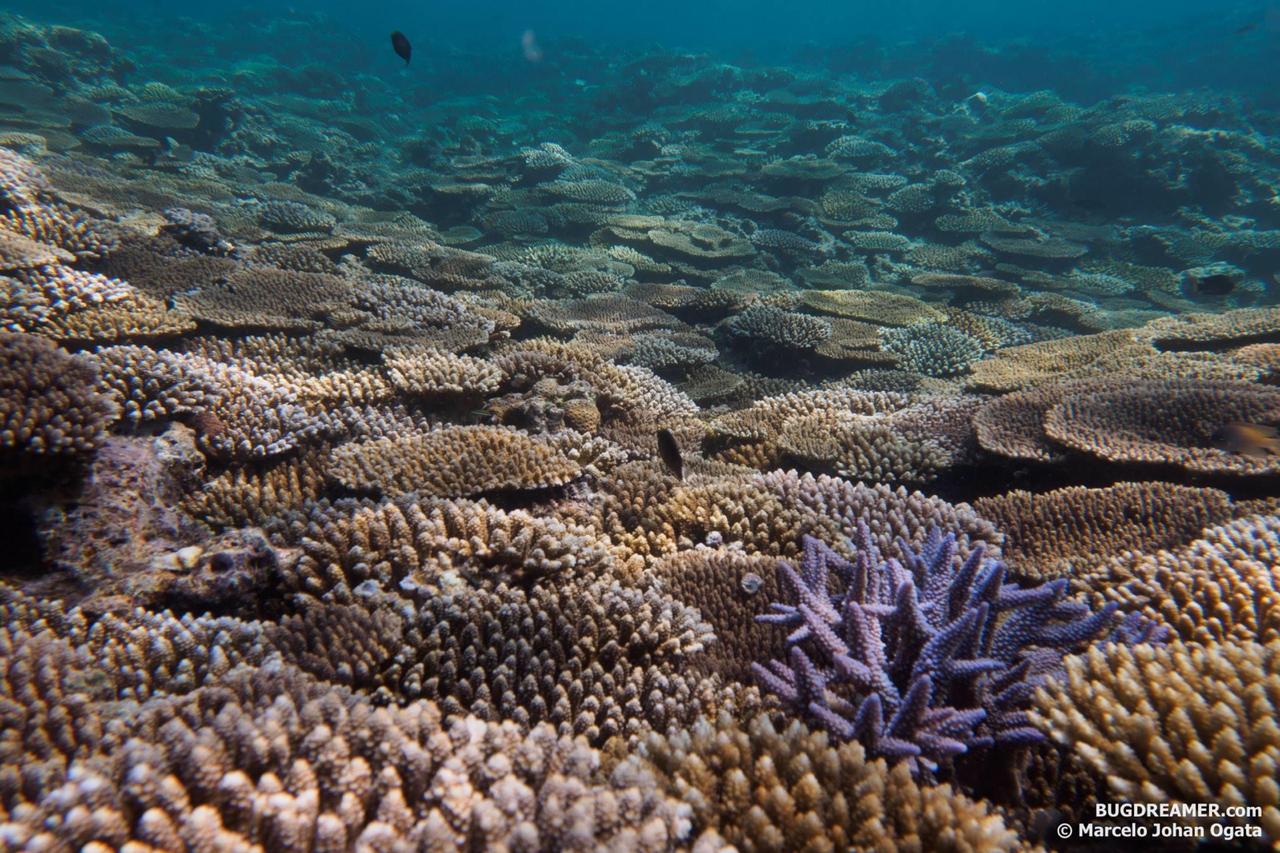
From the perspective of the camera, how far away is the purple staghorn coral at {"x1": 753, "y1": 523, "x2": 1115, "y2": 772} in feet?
6.96

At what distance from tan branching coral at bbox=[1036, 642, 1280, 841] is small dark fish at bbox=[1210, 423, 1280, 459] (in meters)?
3.04

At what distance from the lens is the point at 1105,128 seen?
19.3 metres

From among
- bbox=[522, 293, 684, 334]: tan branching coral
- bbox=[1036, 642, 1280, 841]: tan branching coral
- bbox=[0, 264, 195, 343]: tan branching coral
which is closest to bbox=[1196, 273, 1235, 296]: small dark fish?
bbox=[522, 293, 684, 334]: tan branching coral

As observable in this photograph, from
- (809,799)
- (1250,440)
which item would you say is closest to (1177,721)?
(809,799)

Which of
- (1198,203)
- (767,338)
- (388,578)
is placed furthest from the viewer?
(1198,203)

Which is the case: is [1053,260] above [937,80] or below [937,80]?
below

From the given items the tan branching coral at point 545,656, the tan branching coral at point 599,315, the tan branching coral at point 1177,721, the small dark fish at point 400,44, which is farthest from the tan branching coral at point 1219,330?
the small dark fish at point 400,44

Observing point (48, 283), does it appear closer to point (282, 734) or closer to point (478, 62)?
point (282, 734)

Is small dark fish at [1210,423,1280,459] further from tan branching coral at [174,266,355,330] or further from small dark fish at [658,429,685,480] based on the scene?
tan branching coral at [174,266,355,330]

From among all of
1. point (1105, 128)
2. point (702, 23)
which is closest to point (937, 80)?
point (1105, 128)

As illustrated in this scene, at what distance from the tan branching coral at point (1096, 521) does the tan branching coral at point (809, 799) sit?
7.79 feet

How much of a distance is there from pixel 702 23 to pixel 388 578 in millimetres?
130706

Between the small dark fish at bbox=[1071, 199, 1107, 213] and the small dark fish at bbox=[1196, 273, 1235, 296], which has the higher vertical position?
the small dark fish at bbox=[1071, 199, 1107, 213]

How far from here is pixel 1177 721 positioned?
197 centimetres
